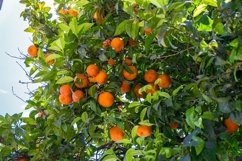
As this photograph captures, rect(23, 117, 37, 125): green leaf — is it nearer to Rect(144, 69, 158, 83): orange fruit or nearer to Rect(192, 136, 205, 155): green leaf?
Rect(144, 69, 158, 83): orange fruit

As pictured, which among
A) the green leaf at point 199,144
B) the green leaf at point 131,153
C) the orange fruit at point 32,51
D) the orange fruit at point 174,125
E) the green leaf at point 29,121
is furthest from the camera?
the orange fruit at point 32,51

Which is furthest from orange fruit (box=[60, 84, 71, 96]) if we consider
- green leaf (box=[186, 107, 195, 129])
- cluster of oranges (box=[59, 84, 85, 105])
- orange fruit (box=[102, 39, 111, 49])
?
green leaf (box=[186, 107, 195, 129])

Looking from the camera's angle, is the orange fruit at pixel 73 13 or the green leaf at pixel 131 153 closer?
the green leaf at pixel 131 153

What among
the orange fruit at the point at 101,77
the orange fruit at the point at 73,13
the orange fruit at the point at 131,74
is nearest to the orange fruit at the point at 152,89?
the orange fruit at the point at 131,74

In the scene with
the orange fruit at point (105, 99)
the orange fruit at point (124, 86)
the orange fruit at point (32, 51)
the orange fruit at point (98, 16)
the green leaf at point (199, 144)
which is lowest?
the green leaf at point (199, 144)

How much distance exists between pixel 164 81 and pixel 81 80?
1.30 feet

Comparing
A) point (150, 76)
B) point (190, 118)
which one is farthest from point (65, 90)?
point (190, 118)

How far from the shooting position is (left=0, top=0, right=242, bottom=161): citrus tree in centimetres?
150

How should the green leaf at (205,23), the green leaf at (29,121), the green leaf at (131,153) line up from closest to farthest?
the green leaf at (205,23)
the green leaf at (131,153)
the green leaf at (29,121)

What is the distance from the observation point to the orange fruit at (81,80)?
1.87 meters

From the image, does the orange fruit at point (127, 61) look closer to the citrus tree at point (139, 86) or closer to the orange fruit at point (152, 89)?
the citrus tree at point (139, 86)

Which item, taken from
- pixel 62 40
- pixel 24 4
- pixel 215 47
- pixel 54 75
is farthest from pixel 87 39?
pixel 24 4

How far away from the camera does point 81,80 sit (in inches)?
74.1

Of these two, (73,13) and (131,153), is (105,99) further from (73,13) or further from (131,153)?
(73,13)
